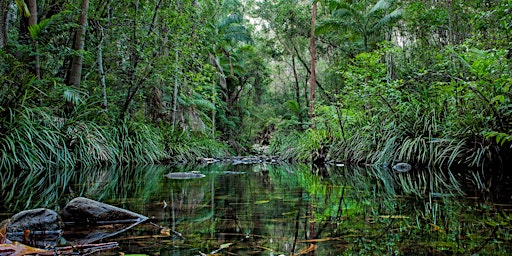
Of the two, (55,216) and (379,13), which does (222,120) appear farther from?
(55,216)

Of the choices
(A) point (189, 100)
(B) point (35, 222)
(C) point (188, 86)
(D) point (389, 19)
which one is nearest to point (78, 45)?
(C) point (188, 86)

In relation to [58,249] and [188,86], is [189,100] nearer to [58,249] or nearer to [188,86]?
[188,86]

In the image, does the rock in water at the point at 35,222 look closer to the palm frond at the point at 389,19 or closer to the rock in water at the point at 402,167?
the rock in water at the point at 402,167

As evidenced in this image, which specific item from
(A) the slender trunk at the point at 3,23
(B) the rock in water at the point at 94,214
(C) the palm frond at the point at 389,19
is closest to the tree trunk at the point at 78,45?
(A) the slender trunk at the point at 3,23

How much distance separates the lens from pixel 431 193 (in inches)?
122

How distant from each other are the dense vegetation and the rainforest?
0.04 metres

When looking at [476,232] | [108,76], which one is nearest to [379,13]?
[108,76]

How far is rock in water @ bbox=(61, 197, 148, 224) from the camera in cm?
208

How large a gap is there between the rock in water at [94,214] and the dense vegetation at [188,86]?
3.63 meters

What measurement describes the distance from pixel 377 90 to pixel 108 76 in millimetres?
7230

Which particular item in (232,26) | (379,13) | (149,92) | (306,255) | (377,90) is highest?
(232,26)

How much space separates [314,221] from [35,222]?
149 cm

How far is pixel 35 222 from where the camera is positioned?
184cm

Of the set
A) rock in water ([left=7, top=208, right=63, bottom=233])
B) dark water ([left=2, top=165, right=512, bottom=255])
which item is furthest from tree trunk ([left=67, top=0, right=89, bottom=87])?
rock in water ([left=7, top=208, right=63, bottom=233])
